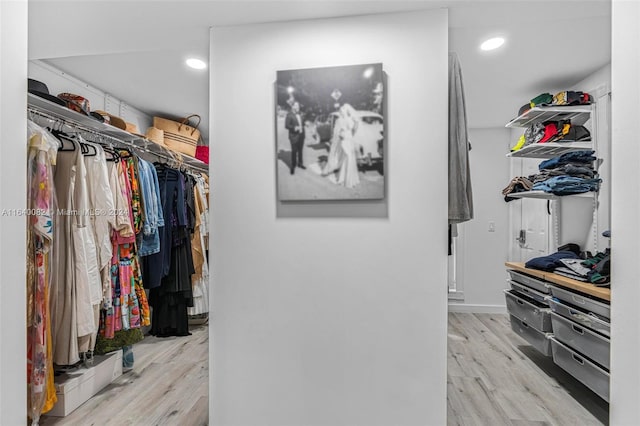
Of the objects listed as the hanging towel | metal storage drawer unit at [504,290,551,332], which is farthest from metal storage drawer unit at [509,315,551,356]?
the hanging towel

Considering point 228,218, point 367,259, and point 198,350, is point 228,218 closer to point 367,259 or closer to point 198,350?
point 367,259

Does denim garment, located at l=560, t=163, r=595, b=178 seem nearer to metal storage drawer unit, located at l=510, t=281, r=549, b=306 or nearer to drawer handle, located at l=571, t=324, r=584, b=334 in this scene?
metal storage drawer unit, located at l=510, t=281, r=549, b=306

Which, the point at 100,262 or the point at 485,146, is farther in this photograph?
the point at 485,146

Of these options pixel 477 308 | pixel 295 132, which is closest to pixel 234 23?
pixel 295 132

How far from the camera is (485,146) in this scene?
14.0 feet

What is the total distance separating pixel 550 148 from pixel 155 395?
3446mm

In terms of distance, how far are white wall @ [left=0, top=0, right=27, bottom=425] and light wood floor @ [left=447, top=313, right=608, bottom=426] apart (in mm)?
2051

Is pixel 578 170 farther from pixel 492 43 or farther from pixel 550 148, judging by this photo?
pixel 492 43

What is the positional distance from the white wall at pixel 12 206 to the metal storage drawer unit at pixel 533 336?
9.69 feet

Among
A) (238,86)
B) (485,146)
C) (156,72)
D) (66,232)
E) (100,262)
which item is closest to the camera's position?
(238,86)

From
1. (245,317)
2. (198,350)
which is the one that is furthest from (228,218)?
(198,350)

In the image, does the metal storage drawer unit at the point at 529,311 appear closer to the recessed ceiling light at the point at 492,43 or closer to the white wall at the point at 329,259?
the white wall at the point at 329,259

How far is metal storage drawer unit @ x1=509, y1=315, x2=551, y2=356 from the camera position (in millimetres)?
2554

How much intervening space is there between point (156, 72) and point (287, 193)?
1683 mm
